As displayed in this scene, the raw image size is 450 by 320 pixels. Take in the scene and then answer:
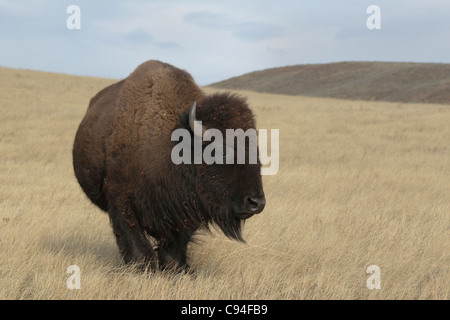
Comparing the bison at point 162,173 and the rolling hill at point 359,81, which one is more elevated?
the rolling hill at point 359,81

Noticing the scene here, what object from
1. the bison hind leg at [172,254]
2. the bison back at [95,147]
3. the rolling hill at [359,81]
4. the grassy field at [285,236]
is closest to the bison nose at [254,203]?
the grassy field at [285,236]

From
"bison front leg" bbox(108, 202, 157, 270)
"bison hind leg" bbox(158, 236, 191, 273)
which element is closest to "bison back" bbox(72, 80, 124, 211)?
"bison front leg" bbox(108, 202, 157, 270)

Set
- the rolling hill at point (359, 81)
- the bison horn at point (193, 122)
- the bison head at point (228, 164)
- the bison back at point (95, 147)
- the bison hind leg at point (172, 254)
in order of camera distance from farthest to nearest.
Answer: the rolling hill at point (359, 81), the bison back at point (95, 147), the bison hind leg at point (172, 254), the bison horn at point (193, 122), the bison head at point (228, 164)

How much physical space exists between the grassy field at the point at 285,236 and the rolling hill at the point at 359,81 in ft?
115

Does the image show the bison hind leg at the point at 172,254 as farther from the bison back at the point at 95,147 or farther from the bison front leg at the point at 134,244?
the bison back at the point at 95,147

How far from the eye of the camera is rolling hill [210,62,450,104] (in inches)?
1927

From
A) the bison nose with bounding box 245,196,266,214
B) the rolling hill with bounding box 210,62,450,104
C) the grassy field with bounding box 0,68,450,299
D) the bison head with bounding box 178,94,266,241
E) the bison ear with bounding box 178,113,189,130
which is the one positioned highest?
the rolling hill with bounding box 210,62,450,104

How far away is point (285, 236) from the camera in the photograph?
19.7 ft

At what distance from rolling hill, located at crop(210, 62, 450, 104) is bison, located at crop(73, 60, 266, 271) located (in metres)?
41.4

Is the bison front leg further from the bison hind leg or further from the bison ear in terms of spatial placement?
the bison ear

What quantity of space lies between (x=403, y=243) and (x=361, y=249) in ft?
1.83

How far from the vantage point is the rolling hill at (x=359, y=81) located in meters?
48.9

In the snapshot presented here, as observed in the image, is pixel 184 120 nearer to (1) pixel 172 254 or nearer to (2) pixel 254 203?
(2) pixel 254 203
